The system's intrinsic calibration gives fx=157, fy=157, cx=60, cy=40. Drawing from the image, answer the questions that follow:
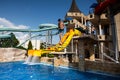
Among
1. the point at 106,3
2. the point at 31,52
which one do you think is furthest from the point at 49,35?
the point at 106,3

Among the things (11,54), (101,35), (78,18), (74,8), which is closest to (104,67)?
(101,35)

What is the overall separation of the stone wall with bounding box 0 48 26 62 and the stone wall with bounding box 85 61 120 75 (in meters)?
23.3

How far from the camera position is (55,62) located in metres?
26.1

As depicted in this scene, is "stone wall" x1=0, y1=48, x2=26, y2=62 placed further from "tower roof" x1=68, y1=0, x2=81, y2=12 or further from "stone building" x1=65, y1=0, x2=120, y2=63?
"tower roof" x1=68, y1=0, x2=81, y2=12

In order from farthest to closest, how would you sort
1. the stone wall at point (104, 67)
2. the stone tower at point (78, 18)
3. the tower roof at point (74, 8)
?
the tower roof at point (74, 8), the stone tower at point (78, 18), the stone wall at point (104, 67)

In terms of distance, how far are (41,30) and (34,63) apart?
53.7 feet

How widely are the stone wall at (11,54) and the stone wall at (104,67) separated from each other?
23282 millimetres

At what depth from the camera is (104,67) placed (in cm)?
1756

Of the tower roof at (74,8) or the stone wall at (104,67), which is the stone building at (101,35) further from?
the tower roof at (74,8)

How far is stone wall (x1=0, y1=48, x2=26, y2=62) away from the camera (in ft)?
122

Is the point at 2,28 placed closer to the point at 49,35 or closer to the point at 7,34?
the point at 7,34

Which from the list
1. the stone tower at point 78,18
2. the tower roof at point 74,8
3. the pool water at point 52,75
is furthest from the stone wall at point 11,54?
the pool water at point 52,75

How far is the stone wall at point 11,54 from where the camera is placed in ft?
122

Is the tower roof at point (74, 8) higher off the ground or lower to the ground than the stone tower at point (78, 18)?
higher
